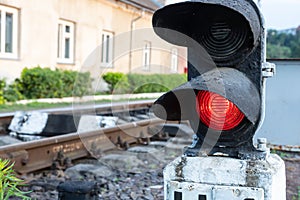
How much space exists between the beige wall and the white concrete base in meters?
10.5

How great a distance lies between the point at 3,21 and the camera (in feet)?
48.9

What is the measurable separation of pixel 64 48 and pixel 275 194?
57.7ft

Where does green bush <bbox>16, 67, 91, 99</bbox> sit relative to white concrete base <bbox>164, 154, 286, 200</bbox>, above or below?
above

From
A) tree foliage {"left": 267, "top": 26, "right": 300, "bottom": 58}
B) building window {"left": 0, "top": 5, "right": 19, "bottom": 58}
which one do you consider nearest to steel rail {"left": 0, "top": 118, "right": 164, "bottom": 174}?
building window {"left": 0, "top": 5, "right": 19, "bottom": 58}

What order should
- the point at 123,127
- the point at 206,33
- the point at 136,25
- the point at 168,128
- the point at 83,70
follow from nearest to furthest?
the point at 206,33, the point at 123,127, the point at 168,128, the point at 83,70, the point at 136,25

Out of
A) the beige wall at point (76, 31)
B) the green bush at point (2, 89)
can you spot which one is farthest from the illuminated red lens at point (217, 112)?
the green bush at point (2, 89)

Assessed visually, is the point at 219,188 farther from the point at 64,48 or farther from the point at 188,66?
the point at 64,48

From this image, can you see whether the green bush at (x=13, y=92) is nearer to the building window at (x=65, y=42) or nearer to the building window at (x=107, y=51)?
the building window at (x=65, y=42)

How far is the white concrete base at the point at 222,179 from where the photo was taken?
1.92 metres

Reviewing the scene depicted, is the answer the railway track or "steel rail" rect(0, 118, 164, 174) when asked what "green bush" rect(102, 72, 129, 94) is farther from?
"steel rail" rect(0, 118, 164, 174)

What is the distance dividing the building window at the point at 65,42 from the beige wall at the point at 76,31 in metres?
0.20

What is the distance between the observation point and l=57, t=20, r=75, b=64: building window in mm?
18391

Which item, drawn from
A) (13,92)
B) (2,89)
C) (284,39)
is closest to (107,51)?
(13,92)

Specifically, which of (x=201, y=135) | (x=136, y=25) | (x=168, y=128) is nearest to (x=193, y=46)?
(x=201, y=135)
